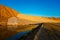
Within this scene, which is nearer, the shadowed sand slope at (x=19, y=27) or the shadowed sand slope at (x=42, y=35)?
the shadowed sand slope at (x=42, y=35)

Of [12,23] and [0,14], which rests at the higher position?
[0,14]

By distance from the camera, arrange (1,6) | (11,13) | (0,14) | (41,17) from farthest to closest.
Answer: (41,17), (11,13), (1,6), (0,14)

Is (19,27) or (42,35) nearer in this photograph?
(42,35)

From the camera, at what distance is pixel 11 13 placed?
87.7m

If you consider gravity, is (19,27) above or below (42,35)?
above

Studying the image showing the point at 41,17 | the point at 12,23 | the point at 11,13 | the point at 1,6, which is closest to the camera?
the point at 12,23

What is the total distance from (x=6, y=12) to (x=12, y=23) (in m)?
19.8

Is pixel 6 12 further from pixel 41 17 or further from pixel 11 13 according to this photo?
pixel 41 17

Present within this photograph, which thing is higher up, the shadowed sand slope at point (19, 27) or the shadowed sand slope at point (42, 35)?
the shadowed sand slope at point (19, 27)

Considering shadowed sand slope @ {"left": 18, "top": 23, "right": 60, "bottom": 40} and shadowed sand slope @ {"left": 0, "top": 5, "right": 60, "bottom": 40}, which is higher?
shadowed sand slope @ {"left": 0, "top": 5, "right": 60, "bottom": 40}

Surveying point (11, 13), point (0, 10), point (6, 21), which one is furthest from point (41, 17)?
point (6, 21)

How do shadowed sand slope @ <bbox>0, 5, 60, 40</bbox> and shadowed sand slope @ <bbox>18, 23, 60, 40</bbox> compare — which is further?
shadowed sand slope @ <bbox>0, 5, 60, 40</bbox>

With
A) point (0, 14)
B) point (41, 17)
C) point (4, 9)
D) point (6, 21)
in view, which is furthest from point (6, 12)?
point (41, 17)

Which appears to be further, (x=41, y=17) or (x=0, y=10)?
(x=41, y=17)
